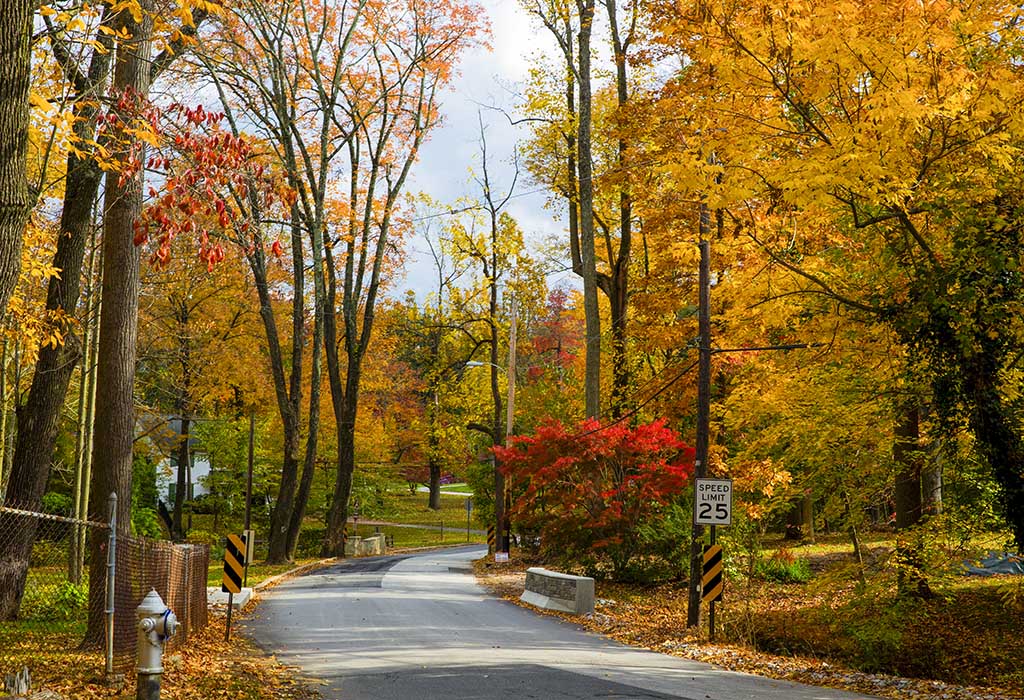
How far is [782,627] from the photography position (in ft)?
61.7

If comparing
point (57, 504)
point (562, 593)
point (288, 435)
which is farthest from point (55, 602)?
point (288, 435)

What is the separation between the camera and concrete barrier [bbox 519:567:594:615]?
19953 millimetres

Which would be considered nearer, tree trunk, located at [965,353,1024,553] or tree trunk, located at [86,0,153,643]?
tree trunk, located at [965,353,1024,553]

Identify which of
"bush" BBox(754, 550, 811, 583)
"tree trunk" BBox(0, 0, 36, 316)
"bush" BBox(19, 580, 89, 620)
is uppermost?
"tree trunk" BBox(0, 0, 36, 316)

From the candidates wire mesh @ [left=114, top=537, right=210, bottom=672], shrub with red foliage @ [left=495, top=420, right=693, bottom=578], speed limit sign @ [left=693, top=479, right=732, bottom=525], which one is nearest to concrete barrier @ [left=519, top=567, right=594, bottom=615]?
shrub with red foliage @ [left=495, top=420, right=693, bottom=578]

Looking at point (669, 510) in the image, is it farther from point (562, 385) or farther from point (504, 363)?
point (504, 363)

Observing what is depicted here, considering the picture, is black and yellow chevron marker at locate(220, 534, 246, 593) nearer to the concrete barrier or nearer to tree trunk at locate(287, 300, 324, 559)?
the concrete barrier

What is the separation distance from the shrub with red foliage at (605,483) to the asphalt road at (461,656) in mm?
2510

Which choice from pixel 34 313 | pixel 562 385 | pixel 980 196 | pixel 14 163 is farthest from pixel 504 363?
pixel 14 163

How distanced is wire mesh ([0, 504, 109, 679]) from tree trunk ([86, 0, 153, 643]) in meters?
0.82

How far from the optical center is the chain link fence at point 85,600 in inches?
405

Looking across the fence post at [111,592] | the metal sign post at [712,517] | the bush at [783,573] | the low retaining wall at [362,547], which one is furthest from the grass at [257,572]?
the fence post at [111,592]

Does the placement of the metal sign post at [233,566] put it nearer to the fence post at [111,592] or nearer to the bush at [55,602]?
the bush at [55,602]

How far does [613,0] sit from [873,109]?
2002 centimetres
